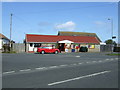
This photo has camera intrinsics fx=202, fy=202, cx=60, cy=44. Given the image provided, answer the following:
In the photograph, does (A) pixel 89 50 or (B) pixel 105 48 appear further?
(B) pixel 105 48

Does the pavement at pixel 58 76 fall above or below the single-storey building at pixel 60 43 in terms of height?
below

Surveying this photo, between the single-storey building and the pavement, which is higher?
the single-storey building

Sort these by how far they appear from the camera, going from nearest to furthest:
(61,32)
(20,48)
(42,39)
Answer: (20,48) < (42,39) < (61,32)

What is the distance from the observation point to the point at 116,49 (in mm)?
59781

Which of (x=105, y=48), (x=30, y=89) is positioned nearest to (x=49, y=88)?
(x=30, y=89)

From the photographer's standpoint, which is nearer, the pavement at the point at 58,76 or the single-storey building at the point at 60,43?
the pavement at the point at 58,76

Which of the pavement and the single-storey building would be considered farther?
the single-storey building

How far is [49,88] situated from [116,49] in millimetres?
55158

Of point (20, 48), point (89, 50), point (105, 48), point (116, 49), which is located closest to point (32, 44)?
point (20, 48)

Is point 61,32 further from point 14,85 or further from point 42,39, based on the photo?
point 14,85

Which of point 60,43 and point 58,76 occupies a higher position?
point 60,43

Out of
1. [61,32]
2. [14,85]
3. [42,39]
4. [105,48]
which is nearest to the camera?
[14,85]

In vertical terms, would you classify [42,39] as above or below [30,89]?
above

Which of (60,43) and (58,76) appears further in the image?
(60,43)
